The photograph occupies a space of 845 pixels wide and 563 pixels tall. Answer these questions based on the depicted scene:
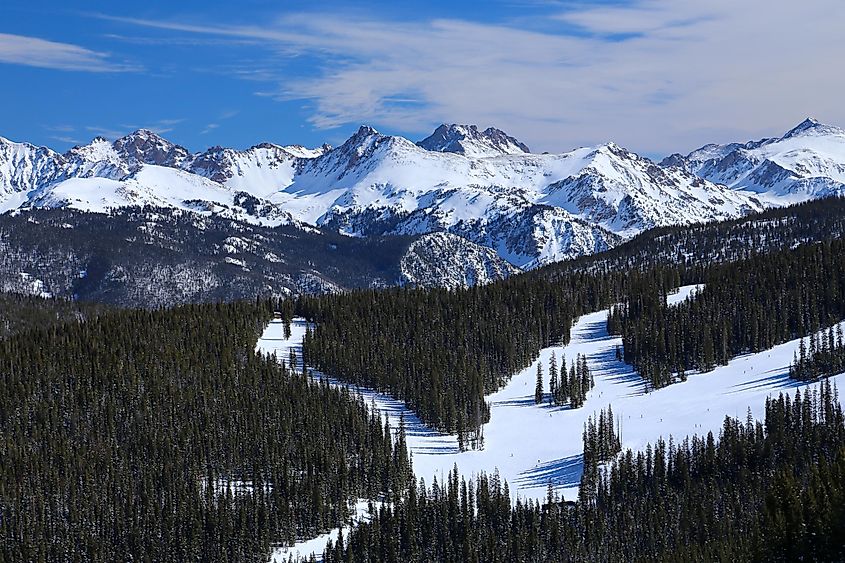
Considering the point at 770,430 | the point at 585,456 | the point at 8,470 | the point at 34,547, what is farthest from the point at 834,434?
the point at 8,470

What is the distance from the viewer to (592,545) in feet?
502

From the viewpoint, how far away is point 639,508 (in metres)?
162

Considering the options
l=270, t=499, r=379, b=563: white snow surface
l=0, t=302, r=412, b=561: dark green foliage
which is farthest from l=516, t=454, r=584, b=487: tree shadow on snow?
l=270, t=499, r=379, b=563: white snow surface

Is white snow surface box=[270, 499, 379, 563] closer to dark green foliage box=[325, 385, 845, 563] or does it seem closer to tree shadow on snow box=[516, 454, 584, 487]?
dark green foliage box=[325, 385, 845, 563]

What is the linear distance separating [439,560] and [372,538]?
35.9 feet

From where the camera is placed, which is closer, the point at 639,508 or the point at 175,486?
the point at 639,508

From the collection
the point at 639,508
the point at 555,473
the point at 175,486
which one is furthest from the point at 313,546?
the point at 639,508

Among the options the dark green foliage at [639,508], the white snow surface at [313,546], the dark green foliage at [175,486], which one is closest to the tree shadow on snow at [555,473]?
the dark green foliage at [639,508]

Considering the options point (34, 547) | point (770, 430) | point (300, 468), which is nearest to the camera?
point (34, 547)

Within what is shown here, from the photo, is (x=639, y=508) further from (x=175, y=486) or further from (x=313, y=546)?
(x=175, y=486)

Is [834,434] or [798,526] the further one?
[834,434]

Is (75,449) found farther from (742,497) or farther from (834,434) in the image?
(834,434)

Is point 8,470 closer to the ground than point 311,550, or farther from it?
farther from it

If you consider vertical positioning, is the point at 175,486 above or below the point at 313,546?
above
